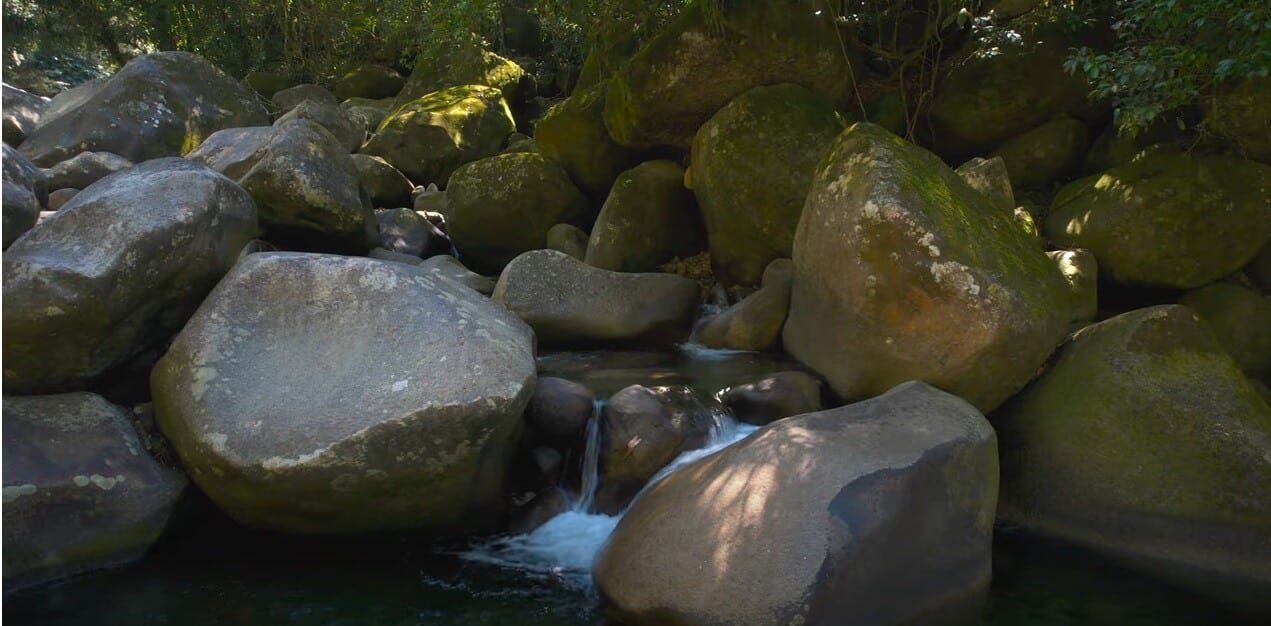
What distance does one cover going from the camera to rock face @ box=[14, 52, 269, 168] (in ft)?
33.0

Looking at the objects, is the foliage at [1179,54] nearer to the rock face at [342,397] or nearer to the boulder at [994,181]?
the boulder at [994,181]

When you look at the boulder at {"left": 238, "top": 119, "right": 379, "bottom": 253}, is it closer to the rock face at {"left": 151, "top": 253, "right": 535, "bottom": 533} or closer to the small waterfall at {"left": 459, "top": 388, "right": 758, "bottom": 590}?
the rock face at {"left": 151, "top": 253, "right": 535, "bottom": 533}

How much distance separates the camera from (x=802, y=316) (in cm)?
596

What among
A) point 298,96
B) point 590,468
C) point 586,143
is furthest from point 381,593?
point 298,96

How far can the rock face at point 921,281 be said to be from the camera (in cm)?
492

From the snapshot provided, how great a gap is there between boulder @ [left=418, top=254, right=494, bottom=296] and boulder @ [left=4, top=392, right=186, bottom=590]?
13.1 feet

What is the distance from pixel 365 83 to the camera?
17625 millimetres

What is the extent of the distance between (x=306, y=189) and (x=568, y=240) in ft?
11.2

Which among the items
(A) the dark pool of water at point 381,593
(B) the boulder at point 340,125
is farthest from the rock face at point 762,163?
(B) the boulder at point 340,125

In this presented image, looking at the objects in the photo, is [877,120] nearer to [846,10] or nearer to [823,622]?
[846,10]

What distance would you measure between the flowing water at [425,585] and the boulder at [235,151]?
2.97 meters

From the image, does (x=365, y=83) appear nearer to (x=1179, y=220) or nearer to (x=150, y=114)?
(x=150, y=114)

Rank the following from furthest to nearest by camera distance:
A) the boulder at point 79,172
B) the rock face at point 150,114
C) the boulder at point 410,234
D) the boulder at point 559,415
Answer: the rock face at point 150,114, the boulder at point 410,234, the boulder at point 79,172, the boulder at point 559,415

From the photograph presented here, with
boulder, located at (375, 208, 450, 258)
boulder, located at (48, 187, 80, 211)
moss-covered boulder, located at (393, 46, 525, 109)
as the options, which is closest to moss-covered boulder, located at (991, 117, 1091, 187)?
boulder, located at (375, 208, 450, 258)
